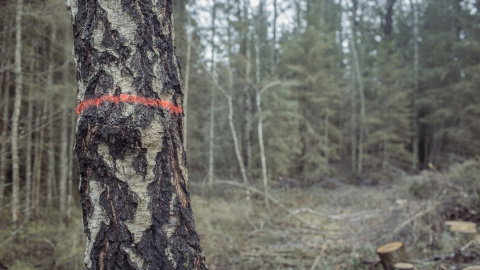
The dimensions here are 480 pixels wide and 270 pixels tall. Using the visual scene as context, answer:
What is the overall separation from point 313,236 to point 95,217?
6516 millimetres

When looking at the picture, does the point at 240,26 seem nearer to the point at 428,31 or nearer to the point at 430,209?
the point at 430,209

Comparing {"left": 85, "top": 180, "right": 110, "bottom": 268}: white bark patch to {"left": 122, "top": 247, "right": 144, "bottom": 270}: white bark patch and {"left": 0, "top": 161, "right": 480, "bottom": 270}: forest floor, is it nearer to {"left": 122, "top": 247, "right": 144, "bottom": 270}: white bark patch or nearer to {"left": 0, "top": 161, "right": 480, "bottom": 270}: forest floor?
{"left": 122, "top": 247, "right": 144, "bottom": 270}: white bark patch

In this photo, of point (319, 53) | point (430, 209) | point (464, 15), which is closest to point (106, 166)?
point (430, 209)

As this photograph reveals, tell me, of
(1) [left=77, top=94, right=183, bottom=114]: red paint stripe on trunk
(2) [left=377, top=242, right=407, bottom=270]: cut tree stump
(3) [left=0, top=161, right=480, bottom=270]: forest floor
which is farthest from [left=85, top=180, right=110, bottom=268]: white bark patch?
(2) [left=377, top=242, right=407, bottom=270]: cut tree stump

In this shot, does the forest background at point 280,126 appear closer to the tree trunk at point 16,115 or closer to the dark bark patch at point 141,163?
the tree trunk at point 16,115

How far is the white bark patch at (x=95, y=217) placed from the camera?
57.6 inches

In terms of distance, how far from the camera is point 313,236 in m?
7.31

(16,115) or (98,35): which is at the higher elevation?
(98,35)

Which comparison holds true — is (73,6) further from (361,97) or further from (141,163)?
(361,97)

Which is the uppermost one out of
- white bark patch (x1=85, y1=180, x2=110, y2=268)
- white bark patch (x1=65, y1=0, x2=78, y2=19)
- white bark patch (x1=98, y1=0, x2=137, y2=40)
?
white bark patch (x1=65, y1=0, x2=78, y2=19)

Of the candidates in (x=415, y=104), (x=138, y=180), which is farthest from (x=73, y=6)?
(x=415, y=104)

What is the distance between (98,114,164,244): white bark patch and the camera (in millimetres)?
1456

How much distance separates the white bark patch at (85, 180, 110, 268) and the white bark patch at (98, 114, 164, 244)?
0.10 m

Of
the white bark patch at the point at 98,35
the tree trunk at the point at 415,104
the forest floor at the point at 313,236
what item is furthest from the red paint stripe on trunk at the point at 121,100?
the tree trunk at the point at 415,104
